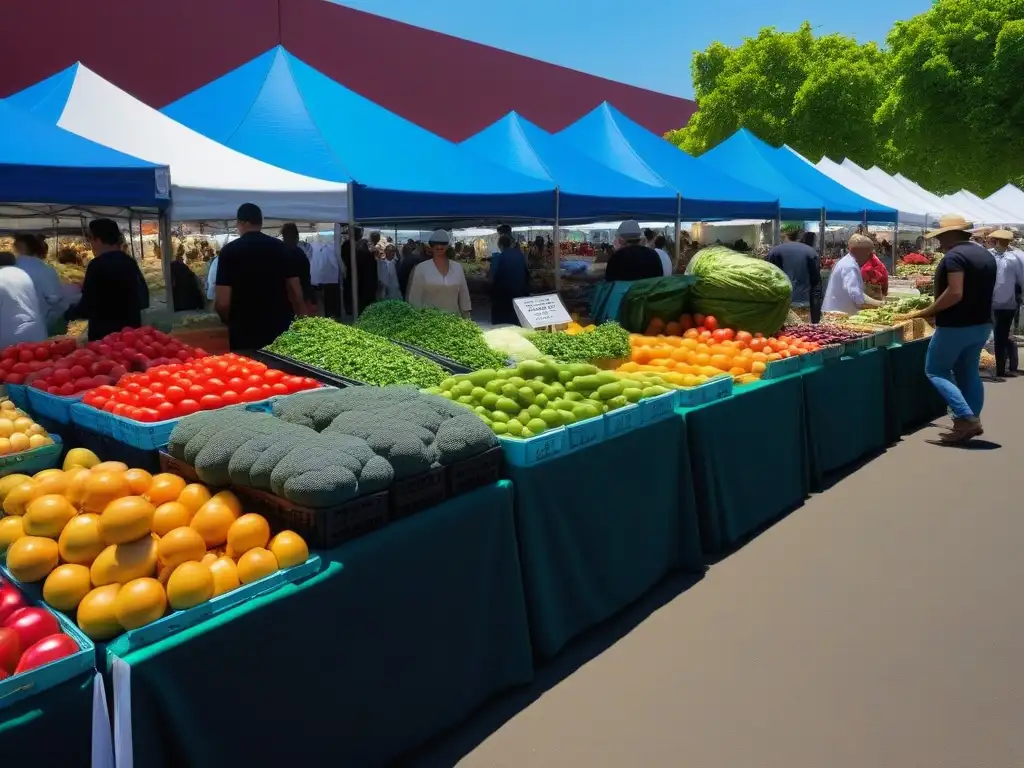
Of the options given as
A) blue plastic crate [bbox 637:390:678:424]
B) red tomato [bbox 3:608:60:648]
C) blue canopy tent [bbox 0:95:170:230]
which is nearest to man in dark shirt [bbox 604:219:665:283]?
blue plastic crate [bbox 637:390:678:424]

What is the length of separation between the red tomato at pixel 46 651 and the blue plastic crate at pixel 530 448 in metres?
1.60

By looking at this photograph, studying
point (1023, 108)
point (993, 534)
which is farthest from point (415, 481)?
point (1023, 108)

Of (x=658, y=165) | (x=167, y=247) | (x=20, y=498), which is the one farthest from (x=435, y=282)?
(x=658, y=165)

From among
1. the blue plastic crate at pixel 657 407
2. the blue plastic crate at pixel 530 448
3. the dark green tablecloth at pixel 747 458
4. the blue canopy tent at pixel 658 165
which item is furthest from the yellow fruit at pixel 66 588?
the blue canopy tent at pixel 658 165

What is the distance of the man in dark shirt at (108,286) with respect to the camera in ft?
16.9

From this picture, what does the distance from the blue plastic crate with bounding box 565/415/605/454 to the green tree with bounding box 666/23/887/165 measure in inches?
884

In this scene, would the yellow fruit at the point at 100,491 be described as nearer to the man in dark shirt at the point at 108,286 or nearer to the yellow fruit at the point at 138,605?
the yellow fruit at the point at 138,605

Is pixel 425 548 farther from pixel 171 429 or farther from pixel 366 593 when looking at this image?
pixel 171 429

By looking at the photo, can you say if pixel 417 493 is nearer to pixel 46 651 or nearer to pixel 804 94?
pixel 46 651

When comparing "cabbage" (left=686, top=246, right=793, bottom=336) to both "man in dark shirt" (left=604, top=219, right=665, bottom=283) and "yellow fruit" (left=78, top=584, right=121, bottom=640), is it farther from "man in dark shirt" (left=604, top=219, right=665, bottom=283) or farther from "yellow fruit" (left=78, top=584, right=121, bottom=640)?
"yellow fruit" (left=78, top=584, right=121, bottom=640)

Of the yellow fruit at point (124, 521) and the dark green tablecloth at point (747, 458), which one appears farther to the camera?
the dark green tablecloth at point (747, 458)

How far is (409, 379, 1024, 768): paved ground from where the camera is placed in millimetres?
2643

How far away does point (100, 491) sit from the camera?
222 cm

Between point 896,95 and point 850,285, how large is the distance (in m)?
16.3
